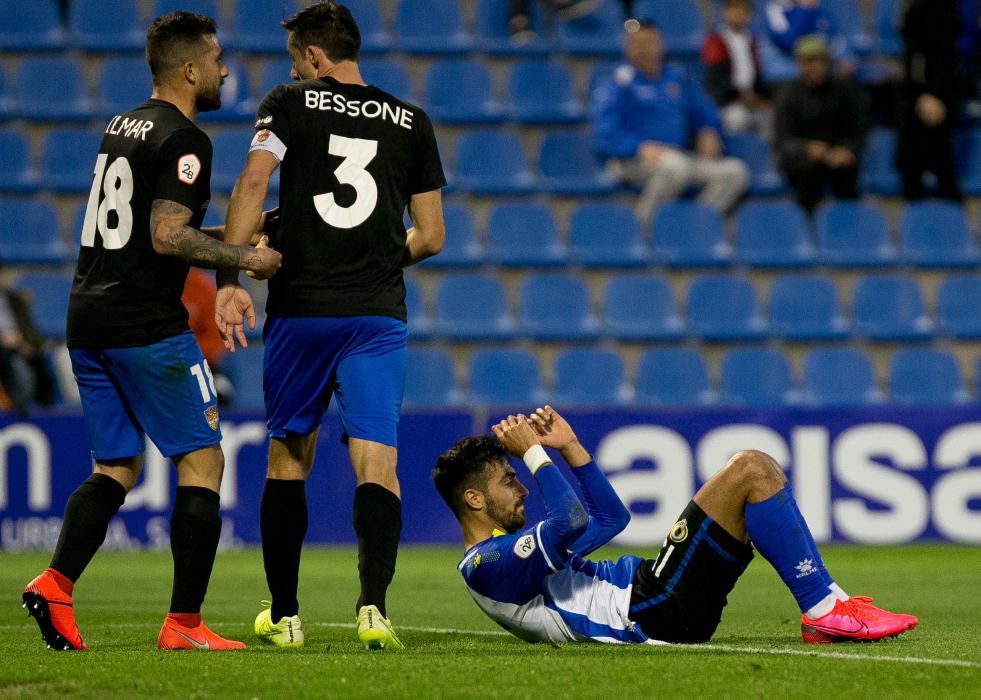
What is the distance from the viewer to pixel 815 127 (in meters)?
13.4

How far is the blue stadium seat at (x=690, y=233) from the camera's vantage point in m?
13.1

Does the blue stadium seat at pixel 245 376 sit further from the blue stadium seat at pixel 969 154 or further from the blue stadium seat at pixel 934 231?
the blue stadium seat at pixel 969 154

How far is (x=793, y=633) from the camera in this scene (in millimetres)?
5848

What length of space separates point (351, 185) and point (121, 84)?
8.76 meters

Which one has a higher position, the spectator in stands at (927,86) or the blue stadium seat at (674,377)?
the spectator in stands at (927,86)

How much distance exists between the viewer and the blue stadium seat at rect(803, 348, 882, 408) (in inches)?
489

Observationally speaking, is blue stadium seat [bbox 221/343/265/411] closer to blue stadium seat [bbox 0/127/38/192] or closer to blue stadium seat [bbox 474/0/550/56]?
blue stadium seat [bbox 0/127/38/192]

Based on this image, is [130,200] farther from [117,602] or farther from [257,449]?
[257,449]

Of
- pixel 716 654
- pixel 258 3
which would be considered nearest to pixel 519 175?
pixel 258 3

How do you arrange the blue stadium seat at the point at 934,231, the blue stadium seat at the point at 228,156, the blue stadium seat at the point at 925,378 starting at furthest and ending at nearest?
the blue stadium seat at the point at 934,231, the blue stadium seat at the point at 228,156, the blue stadium seat at the point at 925,378

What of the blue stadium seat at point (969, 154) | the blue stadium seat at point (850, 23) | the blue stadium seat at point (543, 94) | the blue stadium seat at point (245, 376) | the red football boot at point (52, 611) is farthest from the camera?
the blue stadium seat at point (850, 23)

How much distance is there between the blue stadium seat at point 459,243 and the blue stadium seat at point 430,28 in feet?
6.38

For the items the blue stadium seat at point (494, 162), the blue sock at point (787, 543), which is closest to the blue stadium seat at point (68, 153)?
the blue stadium seat at point (494, 162)

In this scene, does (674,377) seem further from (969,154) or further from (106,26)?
(106,26)
